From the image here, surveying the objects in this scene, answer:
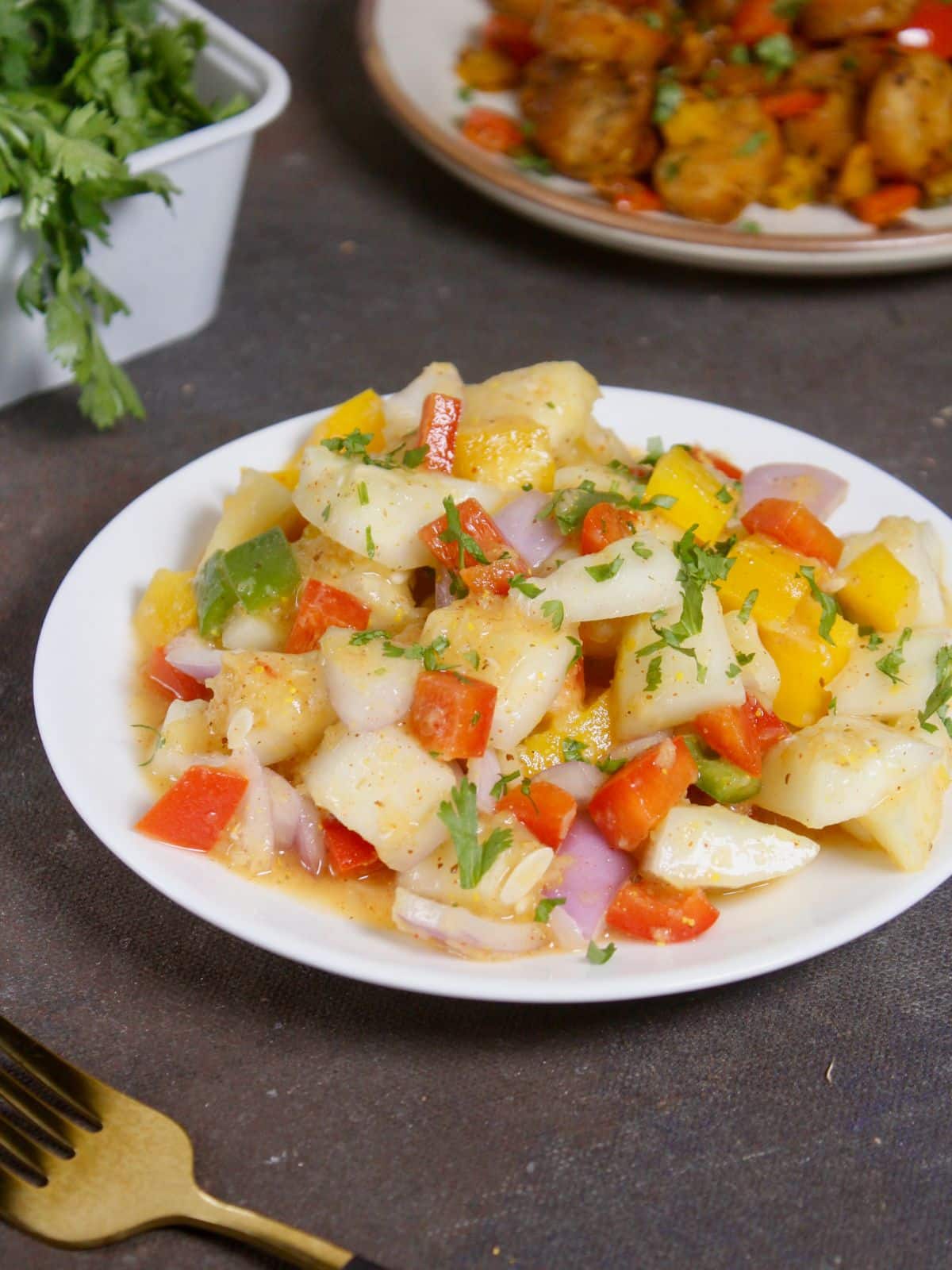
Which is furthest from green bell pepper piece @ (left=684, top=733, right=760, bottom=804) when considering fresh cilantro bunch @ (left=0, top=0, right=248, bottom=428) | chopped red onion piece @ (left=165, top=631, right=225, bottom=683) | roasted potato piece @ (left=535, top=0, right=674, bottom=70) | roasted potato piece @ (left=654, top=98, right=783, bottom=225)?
roasted potato piece @ (left=535, top=0, right=674, bottom=70)

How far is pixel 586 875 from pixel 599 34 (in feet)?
9.62

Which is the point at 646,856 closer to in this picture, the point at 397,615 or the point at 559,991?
the point at 559,991

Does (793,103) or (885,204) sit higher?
(793,103)

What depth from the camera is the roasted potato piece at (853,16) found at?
14.1 ft

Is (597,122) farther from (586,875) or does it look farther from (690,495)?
(586,875)

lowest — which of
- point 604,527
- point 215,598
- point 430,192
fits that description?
point 430,192

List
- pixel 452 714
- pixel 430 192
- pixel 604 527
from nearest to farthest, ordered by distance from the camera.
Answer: pixel 452 714
pixel 604 527
pixel 430 192

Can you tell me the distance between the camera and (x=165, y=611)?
2.62 meters

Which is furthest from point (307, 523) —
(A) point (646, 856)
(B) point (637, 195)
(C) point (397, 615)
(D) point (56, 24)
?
(B) point (637, 195)

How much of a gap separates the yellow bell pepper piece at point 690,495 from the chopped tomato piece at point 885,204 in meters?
1.92

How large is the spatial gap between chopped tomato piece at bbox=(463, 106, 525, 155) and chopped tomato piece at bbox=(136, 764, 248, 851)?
2735 millimetres

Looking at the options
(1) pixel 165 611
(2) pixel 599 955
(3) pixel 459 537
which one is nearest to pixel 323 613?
(3) pixel 459 537

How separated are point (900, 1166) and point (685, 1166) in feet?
1.06

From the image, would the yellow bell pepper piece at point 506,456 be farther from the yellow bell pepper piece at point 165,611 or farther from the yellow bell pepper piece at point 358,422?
the yellow bell pepper piece at point 165,611
